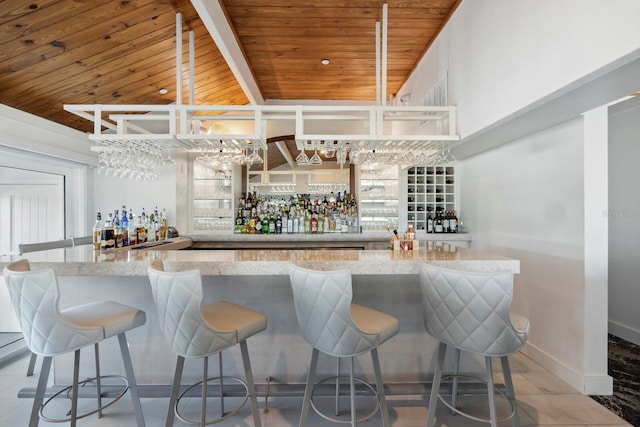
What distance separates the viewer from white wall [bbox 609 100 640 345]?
3074 mm

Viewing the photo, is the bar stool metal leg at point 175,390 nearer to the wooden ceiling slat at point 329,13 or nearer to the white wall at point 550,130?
the white wall at point 550,130

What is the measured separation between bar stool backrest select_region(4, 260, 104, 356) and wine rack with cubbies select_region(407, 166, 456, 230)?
3.70 m

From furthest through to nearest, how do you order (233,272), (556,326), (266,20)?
(266,20)
(556,326)
(233,272)

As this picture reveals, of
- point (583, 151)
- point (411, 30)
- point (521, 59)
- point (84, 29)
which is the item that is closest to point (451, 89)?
point (411, 30)

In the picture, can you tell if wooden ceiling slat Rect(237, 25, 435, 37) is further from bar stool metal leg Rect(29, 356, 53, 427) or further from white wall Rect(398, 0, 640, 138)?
bar stool metal leg Rect(29, 356, 53, 427)

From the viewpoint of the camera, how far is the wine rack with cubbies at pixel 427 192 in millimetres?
4246

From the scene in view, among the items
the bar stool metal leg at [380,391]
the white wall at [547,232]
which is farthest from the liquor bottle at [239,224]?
the bar stool metal leg at [380,391]

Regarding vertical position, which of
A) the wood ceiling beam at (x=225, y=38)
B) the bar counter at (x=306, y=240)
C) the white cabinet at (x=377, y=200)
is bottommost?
the bar counter at (x=306, y=240)

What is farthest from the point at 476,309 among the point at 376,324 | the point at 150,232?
the point at 150,232

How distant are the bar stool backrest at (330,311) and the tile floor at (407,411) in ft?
2.36

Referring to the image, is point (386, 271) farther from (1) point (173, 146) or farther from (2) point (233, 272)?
(1) point (173, 146)

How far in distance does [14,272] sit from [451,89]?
10.1 ft

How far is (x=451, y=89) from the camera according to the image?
108 inches

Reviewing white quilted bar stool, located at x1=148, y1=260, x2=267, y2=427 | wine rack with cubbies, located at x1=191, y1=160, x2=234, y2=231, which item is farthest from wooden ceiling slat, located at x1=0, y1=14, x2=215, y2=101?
white quilted bar stool, located at x1=148, y1=260, x2=267, y2=427
